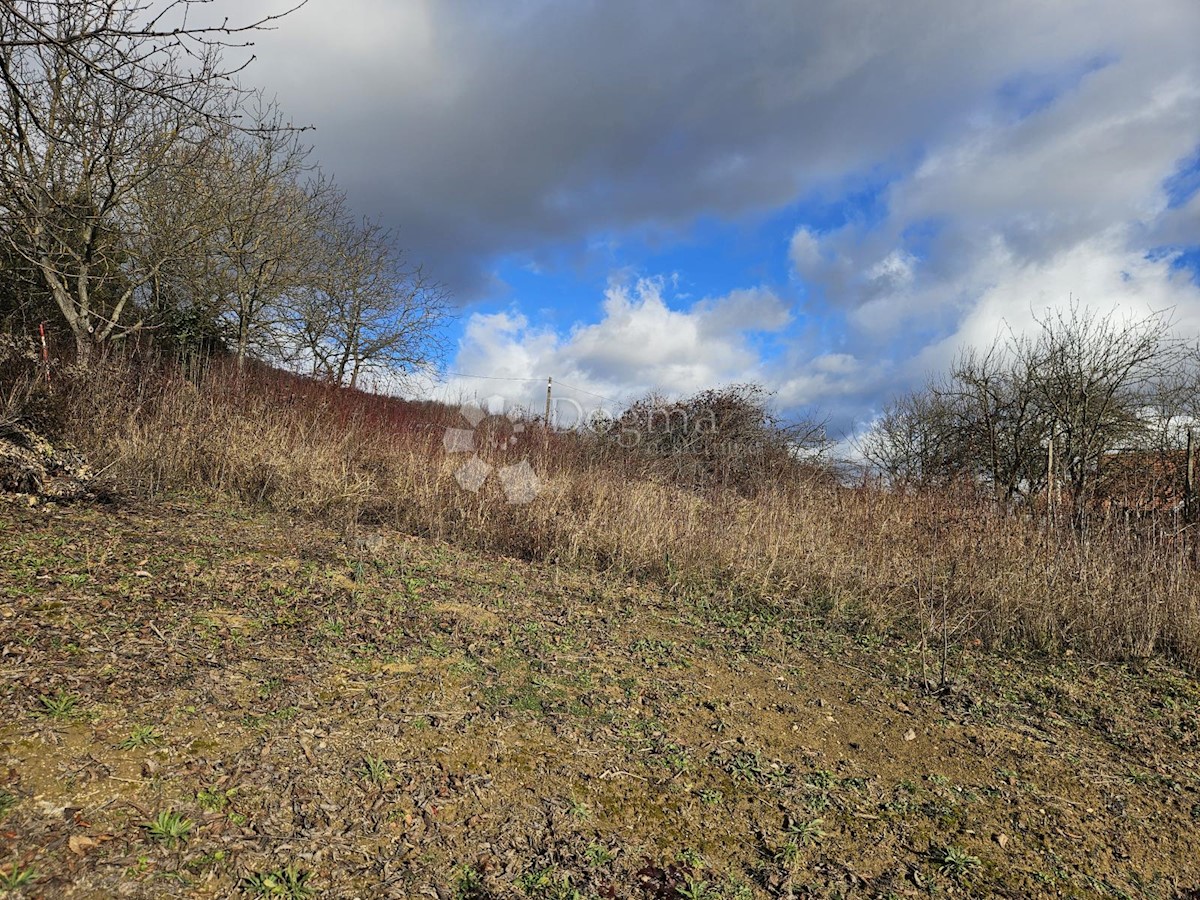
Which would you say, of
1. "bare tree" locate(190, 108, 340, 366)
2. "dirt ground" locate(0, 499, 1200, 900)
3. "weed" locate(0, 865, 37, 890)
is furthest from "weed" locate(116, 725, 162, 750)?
"bare tree" locate(190, 108, 340, 366)

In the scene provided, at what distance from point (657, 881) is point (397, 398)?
11.3 m

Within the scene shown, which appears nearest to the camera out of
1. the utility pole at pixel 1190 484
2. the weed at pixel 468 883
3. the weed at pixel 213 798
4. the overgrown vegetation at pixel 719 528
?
the weed at pixel 468 883

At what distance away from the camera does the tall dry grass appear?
468 centimetres

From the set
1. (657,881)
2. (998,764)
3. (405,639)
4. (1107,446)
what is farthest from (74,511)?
(1107,446)

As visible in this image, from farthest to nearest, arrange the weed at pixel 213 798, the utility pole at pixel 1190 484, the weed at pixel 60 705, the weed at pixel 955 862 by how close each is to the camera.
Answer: the utility pole at pixel 1190 484, the weed at pixel 60 705, the weed at pixel 955 862, the weed at pixel 213 798

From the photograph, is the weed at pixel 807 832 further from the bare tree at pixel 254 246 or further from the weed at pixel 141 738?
the bare tree at pixel 254 246

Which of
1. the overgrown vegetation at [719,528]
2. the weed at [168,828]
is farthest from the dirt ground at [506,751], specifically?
the overgrown vegetation at [719,528]

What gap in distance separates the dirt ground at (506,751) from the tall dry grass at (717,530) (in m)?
0.61

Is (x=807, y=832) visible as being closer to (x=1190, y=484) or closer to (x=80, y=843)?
(x=80, y=843)

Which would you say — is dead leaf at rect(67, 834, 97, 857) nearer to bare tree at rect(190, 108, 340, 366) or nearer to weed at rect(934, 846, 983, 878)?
weed at rect(934, 846, 983, 878)

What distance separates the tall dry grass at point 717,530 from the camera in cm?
468

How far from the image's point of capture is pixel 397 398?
12.0 metres

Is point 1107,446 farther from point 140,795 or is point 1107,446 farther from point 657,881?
point 140,795

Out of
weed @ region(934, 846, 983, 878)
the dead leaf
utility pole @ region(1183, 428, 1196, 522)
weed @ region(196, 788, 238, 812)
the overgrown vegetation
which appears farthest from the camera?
utility pole @ region(1183, 428, 1196, 522)
